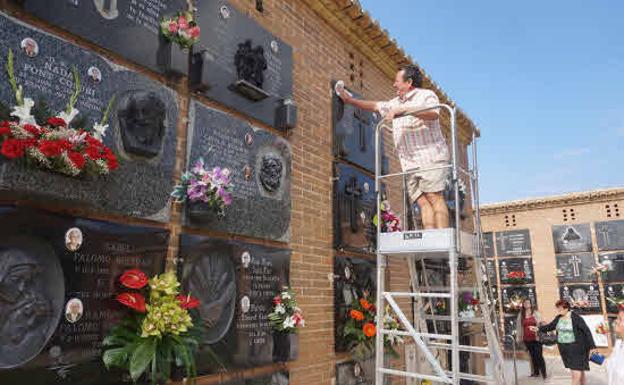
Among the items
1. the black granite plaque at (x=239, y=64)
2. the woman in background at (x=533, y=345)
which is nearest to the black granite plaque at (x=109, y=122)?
the black granite plaque at (x=239, y=64)

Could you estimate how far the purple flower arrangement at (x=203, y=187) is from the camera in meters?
3.11

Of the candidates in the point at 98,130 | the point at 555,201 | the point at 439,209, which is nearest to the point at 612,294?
the point at 555,201

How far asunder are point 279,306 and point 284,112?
1.77m

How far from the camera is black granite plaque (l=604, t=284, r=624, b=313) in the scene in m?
16.9

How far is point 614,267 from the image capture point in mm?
17391

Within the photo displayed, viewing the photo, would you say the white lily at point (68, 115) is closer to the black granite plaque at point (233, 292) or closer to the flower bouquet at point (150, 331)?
the flower bouquet at point (150, 331)

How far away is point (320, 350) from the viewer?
4.50 m

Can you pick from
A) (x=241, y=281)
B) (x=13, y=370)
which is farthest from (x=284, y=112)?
(x=13, y=370)

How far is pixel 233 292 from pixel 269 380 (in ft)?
2.79

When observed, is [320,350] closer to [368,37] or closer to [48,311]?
[48,311]

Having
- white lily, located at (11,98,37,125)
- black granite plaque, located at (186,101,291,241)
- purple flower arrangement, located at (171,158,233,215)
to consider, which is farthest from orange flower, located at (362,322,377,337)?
white lily, located at (11,98,37,125)

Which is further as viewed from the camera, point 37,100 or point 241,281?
point 241,281

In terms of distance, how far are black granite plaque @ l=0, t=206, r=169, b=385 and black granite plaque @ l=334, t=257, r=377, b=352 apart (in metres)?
2.56

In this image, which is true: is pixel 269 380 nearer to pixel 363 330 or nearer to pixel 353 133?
pixel 363 330
